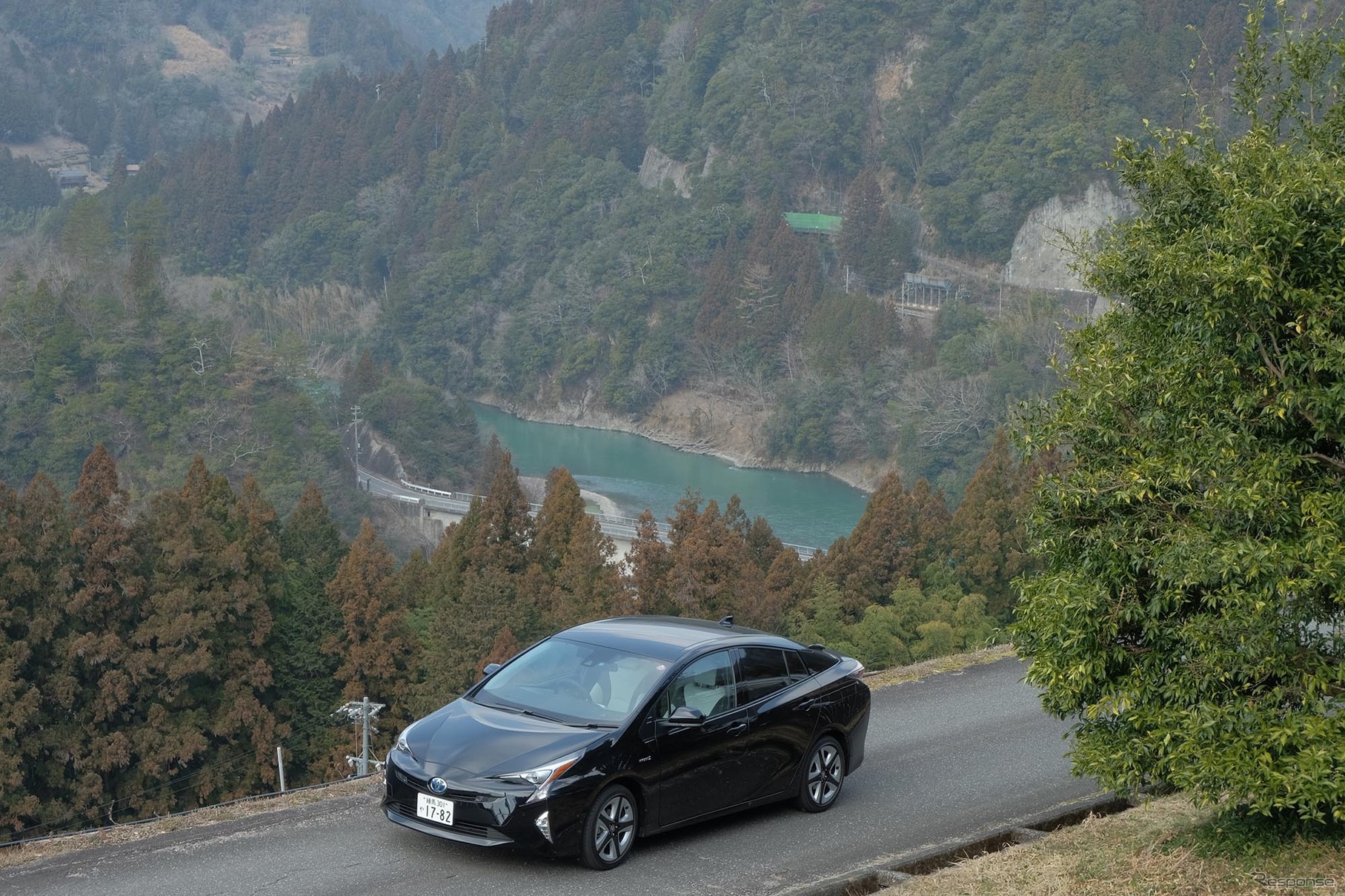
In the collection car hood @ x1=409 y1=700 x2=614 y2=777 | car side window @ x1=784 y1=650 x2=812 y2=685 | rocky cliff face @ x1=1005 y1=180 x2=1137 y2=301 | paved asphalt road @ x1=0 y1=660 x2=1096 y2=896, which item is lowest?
paved asphalt road @ x1=0 y1=660 x2=1096 y2=896

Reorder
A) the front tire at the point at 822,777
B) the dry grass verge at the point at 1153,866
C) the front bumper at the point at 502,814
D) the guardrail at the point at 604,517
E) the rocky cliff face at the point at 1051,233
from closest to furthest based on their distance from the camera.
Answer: the dry grass verge at the point at 1153,866 < the front bumper at the point at 502,814 < the front tire at the point at 822,777 < the guardrail at the point at 604,517 < the rocky cliff face at the point at 1051,233

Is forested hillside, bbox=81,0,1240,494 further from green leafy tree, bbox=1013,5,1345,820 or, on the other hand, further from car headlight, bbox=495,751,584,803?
car headlight, bbox=495,751,584,803

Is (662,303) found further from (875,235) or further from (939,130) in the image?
(939,130)

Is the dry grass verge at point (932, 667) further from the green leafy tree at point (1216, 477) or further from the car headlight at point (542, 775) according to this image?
the car headlight at point (542, 775)

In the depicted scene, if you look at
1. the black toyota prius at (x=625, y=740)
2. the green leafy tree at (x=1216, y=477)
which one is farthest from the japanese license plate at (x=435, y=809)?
the green leafy tree at (x=1216, y=477)

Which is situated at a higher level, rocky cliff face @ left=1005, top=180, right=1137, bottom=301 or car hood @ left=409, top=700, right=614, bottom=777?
rocky cliff face @ left=1005, top=180, right=1137, bottom=301

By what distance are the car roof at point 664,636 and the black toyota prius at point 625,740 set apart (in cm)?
1

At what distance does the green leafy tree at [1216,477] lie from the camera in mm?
5715

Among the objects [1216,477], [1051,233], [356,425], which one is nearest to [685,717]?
[1216,477]

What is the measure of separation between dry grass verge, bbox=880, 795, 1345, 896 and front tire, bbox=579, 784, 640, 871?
133 cm

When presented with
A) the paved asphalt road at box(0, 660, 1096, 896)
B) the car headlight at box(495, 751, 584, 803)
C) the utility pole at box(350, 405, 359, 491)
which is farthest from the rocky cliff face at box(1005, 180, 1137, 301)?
the car headlight at box(495, 751, 584, 803)

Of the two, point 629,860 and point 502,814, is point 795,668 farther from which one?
point 502,814

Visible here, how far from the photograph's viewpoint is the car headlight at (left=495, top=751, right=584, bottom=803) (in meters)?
6.82

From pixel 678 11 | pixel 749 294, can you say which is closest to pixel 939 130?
pixel 749 294
